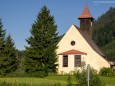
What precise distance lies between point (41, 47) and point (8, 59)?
268 inches

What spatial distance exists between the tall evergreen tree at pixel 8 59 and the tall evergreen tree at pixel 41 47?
463 centimetres

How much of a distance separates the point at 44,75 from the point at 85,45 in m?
10.5

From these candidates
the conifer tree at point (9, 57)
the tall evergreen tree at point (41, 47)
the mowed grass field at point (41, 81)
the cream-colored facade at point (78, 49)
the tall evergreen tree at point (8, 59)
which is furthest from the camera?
the cream-colored facade at point (78, 49)

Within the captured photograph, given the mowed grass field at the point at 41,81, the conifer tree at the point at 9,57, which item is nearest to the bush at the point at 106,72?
the mowed grass field at the point at 41,81

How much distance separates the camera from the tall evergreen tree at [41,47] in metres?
46.1

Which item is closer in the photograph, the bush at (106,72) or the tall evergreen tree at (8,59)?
the bush at (106,72)

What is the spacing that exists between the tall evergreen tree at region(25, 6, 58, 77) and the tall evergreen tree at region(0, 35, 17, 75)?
4633mm

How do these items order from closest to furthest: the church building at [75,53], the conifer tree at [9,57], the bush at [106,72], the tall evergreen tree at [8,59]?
the bush at [106,72]
the tall evergreen tree at [8,59]
the conifer tree at [9,57]
the church building at [75,53]

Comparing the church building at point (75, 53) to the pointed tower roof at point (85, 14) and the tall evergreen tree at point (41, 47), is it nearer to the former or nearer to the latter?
the tall evergreen tree at point (41, 47)

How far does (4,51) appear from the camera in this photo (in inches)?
2004

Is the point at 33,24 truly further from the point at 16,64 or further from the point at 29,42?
the point at 16,64

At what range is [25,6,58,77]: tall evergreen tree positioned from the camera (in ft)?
151

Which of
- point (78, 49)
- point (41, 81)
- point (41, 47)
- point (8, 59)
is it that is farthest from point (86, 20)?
point (41, 81)

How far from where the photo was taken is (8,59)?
50.7m
